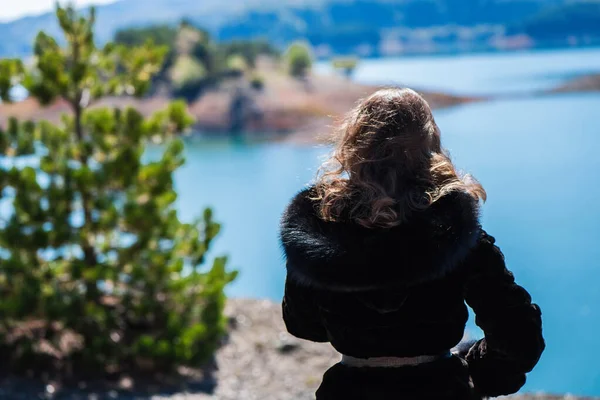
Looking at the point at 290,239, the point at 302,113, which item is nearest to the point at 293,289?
the point at 290,239

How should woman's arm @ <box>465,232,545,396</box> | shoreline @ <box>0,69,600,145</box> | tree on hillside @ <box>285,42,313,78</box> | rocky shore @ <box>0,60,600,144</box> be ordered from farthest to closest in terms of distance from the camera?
tree on hillside @ <box>285,42,313,78</box>
rocky shore @ <box>0,60,600,144</box>
shoreline @ <box>0,69,600,145</box>
woman's arm @ <box>465,232,545,396</box>

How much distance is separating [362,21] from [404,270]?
98.8 feet

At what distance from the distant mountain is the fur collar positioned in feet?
52.0

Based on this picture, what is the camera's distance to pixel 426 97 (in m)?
2.88

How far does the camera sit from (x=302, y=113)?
65.4 ft

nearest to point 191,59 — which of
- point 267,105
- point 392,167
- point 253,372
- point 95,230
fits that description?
point 267,105

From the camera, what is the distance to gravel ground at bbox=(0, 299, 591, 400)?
14.6 feet

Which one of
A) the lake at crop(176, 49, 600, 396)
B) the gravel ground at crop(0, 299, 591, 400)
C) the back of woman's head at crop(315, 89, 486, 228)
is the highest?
the lake at crop(176, 49, 600, 396)

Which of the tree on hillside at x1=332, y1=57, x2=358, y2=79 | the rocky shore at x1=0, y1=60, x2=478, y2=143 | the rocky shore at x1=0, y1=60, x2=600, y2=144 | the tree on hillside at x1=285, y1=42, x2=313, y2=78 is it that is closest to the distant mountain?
the rocky shore at x1=0, y1=60, x2=600, y2=144

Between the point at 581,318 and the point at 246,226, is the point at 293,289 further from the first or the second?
the point at 246,226

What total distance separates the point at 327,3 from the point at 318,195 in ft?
109

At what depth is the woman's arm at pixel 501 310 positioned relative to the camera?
4.91ft

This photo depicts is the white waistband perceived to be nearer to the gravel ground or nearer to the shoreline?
the gravel ground

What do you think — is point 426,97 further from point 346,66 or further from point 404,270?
point 346,66
